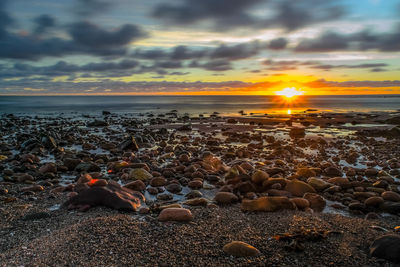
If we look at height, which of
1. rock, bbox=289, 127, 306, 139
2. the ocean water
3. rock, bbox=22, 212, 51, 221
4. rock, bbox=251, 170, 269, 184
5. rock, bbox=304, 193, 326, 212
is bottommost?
rock, bbox=304, 193, 326, 212

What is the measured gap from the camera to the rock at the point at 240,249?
170 inches

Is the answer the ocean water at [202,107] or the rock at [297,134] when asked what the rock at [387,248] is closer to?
the rock at [297,134]

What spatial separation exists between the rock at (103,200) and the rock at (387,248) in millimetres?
4701

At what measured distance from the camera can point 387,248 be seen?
430 cm

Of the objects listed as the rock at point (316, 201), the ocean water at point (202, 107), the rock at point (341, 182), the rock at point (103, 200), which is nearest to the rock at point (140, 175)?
the rock at point (103, 200)

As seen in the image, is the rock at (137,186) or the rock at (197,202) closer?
the rock at (197,202)

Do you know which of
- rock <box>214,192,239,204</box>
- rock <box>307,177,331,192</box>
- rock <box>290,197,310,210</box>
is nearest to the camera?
rock <box>290,197,310,210</box>

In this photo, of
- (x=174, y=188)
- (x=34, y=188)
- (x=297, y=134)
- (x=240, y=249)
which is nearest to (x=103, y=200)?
(x=174, y=188)

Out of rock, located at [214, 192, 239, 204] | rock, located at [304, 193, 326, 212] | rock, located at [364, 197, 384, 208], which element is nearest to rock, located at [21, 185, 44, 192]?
rock, located at [214, 192, 239, 204]

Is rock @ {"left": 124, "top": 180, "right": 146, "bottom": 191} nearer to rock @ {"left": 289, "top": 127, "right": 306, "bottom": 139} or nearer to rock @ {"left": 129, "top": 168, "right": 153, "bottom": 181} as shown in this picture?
rock @ {"left": 129, "top": 168, "right": 153, "bottom": 181}

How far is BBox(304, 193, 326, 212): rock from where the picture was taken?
266 inches

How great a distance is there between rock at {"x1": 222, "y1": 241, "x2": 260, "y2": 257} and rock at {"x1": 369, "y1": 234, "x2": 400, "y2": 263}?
1858 mm

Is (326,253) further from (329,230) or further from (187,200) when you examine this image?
(187,200)

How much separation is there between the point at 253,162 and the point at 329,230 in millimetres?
6589
